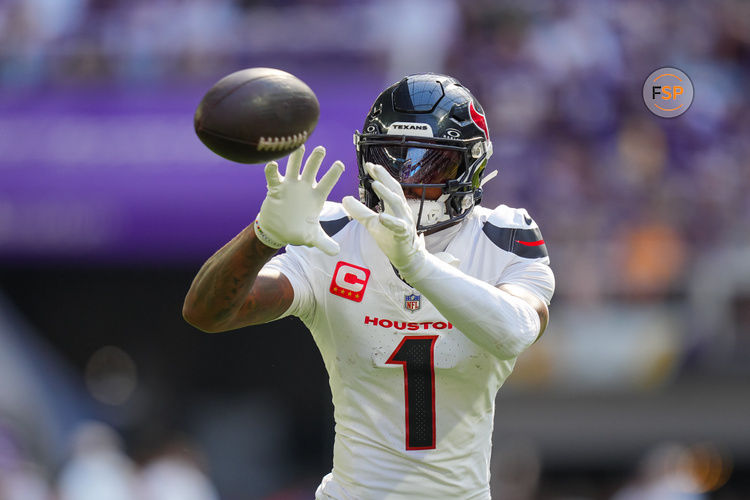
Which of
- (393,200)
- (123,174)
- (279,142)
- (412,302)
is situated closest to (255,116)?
(279,142)

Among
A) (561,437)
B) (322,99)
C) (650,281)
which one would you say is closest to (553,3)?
(322,99)

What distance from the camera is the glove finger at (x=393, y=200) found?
330 cm

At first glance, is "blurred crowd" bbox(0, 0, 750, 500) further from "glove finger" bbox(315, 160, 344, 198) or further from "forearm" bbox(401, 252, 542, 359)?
"glove finger" bbox(315, 160, 344, 198)

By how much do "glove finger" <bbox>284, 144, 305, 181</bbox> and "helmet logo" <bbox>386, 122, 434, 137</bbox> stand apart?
0.37m

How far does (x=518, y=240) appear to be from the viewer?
12.5 feet

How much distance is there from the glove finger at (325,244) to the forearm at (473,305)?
22 centimetres

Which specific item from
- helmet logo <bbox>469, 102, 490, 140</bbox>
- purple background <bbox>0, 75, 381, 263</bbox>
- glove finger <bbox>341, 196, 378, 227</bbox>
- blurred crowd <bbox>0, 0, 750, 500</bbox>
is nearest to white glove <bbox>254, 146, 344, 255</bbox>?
glove finger <bbox>341, 196, 378, 227</bbox>

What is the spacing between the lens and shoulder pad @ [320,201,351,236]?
3.88 m

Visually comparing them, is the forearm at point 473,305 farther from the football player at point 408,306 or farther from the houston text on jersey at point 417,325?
the houston text on jersey at point 417,325

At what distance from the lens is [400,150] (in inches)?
147

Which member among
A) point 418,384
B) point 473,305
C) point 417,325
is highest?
point 473,305

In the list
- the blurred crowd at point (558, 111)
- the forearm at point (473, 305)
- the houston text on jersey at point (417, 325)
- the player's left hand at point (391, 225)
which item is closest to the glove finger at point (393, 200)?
the player's left hand at point (391, 225)

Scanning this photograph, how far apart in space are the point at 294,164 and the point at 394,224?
1.39 feet

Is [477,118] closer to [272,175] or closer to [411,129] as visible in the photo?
[411,129]
